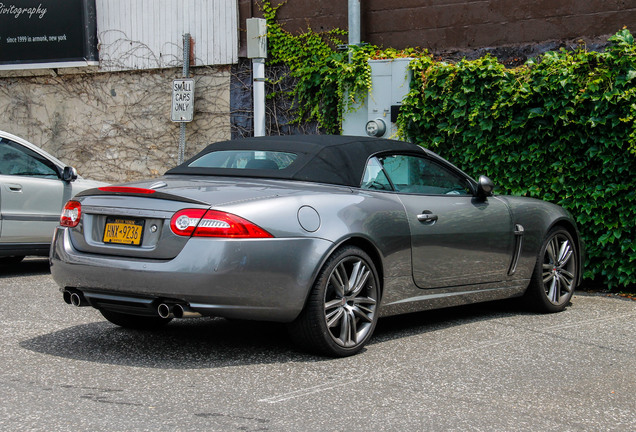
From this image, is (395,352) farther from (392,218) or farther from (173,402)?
(173,402)

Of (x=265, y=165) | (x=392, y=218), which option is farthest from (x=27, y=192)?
(x=392, y=218)

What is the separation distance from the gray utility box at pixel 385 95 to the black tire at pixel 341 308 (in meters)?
4.93

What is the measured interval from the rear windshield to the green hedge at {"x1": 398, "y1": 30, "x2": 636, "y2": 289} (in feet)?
12.0

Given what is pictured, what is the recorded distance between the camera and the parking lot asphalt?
4141 mm

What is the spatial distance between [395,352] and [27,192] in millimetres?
5216

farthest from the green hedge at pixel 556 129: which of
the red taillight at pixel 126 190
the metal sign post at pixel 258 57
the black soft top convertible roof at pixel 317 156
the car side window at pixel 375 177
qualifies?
the red taillight at pixel 126 190

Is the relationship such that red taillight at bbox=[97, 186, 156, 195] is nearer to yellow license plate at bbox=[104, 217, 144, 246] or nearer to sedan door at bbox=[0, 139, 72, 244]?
yellow license plate at bbox=[104, 217, 144, 246]

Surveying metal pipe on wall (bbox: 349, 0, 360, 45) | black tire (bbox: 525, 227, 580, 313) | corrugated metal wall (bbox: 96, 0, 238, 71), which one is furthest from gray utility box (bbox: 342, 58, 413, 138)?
corrugated metal wall (bbox: 96, 0, 238, 71)

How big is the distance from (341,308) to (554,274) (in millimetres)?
2728

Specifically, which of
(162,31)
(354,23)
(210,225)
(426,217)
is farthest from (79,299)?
(162,31)

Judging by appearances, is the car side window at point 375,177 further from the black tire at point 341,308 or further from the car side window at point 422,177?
the black tire at point 341,308

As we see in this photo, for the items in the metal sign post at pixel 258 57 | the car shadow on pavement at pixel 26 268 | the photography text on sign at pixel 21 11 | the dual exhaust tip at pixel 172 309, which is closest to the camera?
the dual exhaust tip at pixel 172 309

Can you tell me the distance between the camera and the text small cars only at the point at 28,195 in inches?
360

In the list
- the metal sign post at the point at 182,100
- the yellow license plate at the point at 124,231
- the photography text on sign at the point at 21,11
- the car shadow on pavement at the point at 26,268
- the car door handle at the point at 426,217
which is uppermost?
the photography text on sign at the point at 21,11
